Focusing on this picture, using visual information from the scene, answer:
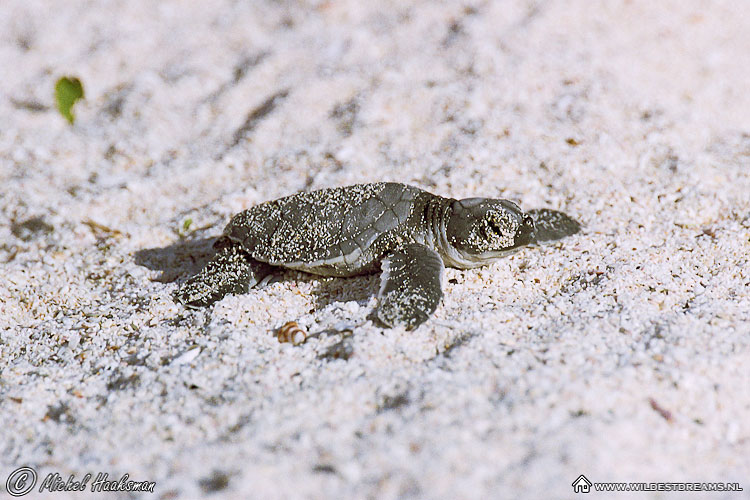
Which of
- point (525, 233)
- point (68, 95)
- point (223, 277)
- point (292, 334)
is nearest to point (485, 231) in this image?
point (525, 233)

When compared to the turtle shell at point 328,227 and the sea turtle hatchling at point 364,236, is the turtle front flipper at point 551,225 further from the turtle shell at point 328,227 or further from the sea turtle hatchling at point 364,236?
the turtle shell at point 328,227

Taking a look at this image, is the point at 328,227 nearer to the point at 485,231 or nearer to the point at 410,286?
the point at 410,286

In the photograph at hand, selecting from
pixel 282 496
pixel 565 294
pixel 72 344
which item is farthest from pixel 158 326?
pixel 565 294

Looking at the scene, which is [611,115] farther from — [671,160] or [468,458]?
[468,458]

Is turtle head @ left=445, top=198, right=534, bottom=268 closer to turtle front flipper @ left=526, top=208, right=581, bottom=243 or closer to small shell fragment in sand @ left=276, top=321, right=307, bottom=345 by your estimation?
turtle front flipper @ left=526, top=208, right=581, bottom=243

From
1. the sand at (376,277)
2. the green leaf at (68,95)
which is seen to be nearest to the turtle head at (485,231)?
the sand at (376,277)

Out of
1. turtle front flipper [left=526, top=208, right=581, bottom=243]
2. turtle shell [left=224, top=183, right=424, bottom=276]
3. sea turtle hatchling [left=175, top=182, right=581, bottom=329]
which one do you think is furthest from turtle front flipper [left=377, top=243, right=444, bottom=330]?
turtle front flipper [left=526, top=208, right=581, bottom=243]
